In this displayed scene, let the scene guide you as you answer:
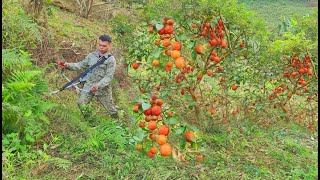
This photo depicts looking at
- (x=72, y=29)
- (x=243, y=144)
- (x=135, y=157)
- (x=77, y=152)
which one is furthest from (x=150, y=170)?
(x=72, y=29)

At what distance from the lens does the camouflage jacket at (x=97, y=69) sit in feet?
17.0

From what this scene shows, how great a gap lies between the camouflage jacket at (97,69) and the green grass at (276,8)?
74.4 feet

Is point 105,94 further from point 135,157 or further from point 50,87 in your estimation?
point 135,157

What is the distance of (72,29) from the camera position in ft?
29.4

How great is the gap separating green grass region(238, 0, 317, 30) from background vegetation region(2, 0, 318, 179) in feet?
67.3

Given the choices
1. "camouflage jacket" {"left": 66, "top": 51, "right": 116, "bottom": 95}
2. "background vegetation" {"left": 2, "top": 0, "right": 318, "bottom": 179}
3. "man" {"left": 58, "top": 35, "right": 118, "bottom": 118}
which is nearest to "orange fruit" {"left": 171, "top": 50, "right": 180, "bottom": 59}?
"background vegetation" {"left": 2, "top": 0, "right": 318, "bottom": 179}

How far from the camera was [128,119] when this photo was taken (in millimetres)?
6070

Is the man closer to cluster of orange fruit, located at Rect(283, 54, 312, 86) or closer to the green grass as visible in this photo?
cluster of orange fruit, located at Rect(283, 54, 312, 86)

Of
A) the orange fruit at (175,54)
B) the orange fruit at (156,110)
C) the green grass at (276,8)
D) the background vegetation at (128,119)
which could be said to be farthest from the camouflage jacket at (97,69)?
the green grass at (276,8)

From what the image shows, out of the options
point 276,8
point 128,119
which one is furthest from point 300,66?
point 276,8

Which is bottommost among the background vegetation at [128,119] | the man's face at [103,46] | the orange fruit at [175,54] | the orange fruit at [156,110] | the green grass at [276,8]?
the green grass at [276,8]

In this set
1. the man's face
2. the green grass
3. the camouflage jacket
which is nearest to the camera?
the man's face

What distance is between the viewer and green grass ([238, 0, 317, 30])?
27328 mm

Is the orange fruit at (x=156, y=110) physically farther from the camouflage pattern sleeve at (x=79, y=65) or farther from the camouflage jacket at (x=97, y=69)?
the camouflage pattern sleeve at (x=79, y=65)
